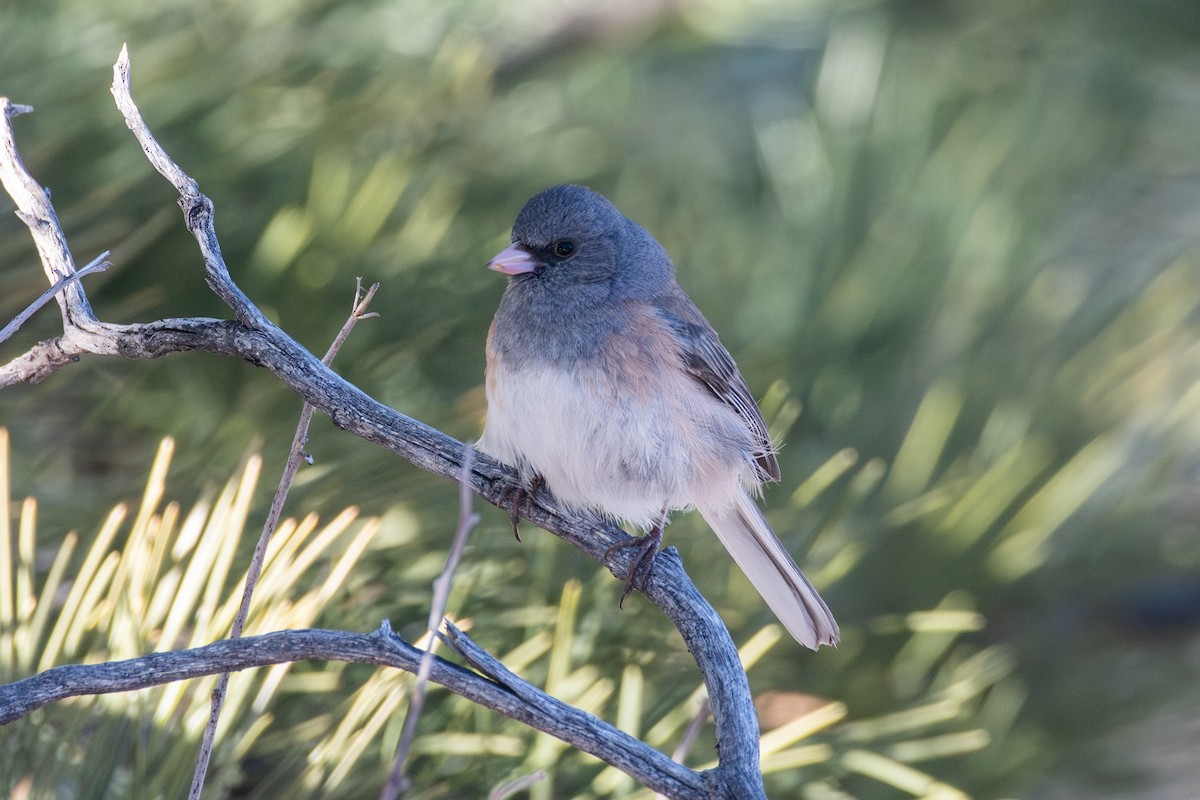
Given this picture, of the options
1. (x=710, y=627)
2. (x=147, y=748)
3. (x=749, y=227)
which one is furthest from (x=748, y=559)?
(x=147, y=748)

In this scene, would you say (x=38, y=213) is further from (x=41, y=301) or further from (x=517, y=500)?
(x=517, y=500)

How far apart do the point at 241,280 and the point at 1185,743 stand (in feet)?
4.44

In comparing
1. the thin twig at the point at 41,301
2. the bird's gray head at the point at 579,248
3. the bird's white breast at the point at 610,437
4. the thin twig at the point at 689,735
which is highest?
the bird's gray head at the point at 579,248

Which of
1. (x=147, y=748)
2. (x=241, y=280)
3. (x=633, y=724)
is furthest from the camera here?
(x=241, y=280)

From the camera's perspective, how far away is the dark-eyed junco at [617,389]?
154 centimetres

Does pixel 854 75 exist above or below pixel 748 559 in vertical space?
above

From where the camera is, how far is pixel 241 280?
4.17 feet

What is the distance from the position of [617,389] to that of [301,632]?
2.94 feet

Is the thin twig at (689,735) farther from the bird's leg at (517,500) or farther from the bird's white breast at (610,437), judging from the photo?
the bird's white breast at (610,437)

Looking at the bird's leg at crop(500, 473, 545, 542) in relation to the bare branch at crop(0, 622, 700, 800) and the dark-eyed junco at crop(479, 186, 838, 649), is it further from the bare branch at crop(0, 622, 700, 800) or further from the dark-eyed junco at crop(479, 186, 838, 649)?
the bare branch at crop(0, 622, 700, 800)

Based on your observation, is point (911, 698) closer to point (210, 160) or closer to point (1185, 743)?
point (1185, 743)

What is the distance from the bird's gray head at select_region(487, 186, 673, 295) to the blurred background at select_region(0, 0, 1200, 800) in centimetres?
5

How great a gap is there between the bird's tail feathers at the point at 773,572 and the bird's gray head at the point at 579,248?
0.40 metres

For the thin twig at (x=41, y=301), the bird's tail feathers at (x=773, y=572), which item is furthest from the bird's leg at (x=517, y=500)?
the thin twig at (x=41, y=301)
